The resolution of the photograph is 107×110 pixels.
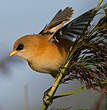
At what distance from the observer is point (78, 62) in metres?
1.04

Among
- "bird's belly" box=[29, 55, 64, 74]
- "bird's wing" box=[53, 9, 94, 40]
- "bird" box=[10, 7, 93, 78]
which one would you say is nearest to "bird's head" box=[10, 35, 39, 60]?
"bird" box=[10, 7, 93, 78]

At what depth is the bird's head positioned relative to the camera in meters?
1.85

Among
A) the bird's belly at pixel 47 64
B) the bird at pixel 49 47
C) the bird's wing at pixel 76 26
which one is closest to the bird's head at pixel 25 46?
the bird at pixel 49 47

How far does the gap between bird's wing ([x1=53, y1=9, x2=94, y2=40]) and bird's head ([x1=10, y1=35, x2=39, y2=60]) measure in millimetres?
303

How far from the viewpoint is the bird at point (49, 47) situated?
1.57 metres

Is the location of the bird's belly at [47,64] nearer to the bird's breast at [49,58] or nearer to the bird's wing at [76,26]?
the bird's breast at [49,58]

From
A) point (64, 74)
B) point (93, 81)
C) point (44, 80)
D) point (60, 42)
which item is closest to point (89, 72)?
point (93, 81)

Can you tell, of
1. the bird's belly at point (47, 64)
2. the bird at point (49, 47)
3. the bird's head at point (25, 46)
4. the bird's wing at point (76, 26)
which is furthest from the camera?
the bird's head at point (25, 46)

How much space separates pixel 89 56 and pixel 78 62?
6 cm

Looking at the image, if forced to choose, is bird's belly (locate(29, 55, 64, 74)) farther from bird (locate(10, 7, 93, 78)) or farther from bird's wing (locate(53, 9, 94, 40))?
bird's wing (locate(53, 9, 94, 40))

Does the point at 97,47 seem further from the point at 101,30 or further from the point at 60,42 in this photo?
the point at 60,42

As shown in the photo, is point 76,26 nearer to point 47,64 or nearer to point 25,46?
point 47,64

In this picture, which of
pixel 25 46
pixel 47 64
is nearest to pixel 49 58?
pixel 47 64

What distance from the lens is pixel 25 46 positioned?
6.16ft
